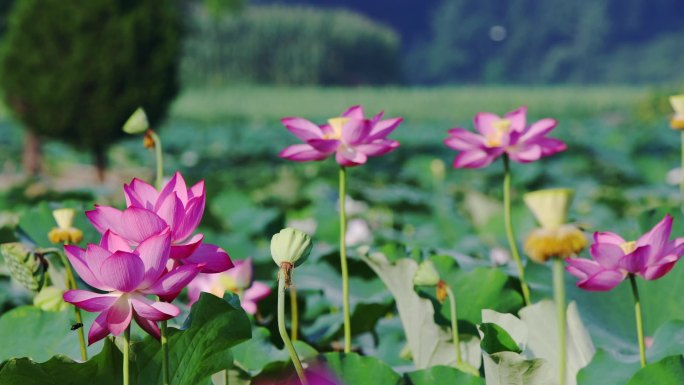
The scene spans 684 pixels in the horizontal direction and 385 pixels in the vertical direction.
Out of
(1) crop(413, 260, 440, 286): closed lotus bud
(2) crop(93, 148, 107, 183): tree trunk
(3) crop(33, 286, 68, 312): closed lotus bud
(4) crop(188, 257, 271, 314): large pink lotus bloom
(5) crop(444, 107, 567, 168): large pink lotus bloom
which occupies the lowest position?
(2) crop(93, 148, 107, 183): tree trunk

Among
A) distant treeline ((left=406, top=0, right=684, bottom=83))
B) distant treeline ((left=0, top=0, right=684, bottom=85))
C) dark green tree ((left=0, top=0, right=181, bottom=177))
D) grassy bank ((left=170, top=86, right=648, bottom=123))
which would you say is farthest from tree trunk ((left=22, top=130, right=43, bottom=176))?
distant treeline ((left=406, top=0, right=684, bottom=83))

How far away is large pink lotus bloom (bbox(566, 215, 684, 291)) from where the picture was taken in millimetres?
580

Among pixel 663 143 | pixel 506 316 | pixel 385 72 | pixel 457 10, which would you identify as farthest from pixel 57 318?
pixel 457 10

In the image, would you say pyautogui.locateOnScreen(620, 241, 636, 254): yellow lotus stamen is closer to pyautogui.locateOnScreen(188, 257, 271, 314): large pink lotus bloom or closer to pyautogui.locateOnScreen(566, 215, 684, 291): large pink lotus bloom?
pyautogui.locateOnScreen(566, 215, 684, 291): large pink lotus bloom

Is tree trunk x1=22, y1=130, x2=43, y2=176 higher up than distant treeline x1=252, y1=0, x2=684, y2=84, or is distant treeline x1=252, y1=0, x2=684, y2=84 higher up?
tree trunk x1=22, y1=130, x2=43, y2=176

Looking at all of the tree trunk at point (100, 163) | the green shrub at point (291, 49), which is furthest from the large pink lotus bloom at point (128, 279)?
the green shrub at point (291, 49)

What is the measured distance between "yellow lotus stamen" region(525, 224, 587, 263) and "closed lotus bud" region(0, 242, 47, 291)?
0.40m

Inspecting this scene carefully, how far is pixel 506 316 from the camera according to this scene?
0.63m

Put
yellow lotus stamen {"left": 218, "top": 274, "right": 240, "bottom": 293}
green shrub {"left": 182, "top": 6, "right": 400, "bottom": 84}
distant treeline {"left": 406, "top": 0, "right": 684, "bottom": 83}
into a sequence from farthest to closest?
distant treeline {"left": 406, "top": 0, "right": 684, "bottom": 83}, green shrub {"left": 182, "top": 6, "right": 400, "bottom": 84}, yellow lotus stamen {"left": 218, "top": 274, "right": 240, "bottom": 293}

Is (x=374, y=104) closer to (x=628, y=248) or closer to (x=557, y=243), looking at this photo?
(x=628, y=248)

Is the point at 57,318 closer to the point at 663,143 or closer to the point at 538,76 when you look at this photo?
the point at 663,143

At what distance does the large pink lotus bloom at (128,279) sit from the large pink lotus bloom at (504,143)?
0.36 metres

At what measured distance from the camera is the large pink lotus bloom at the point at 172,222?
20.8 inches

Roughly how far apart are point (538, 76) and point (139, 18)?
66.3m
